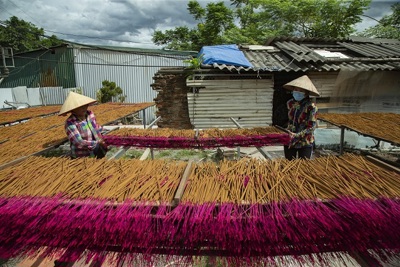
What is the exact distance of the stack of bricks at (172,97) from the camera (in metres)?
7.71

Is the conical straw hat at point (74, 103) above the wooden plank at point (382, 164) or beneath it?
above

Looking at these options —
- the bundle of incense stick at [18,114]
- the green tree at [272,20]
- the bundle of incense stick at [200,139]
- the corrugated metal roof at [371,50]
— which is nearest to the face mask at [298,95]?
the bundle of incense stick at [200,139]

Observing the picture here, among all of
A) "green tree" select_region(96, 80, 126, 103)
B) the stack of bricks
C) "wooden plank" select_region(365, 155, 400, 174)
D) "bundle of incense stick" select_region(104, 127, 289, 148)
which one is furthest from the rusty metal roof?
"green tree" select_region(96, 80, 126, 103)

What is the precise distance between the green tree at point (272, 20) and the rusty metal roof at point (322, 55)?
3.65 meters

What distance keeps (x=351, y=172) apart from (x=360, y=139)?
678 centimetres

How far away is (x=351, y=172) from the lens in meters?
1.80

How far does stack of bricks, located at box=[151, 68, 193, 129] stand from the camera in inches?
303

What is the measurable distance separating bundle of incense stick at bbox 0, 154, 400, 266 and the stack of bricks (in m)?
6.38

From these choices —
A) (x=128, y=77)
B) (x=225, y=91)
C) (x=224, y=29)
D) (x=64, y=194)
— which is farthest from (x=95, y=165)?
(x=224, y=29)

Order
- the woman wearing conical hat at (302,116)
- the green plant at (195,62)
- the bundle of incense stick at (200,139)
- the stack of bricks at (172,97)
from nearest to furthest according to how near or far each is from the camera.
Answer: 1. the woman wearing conical hat at (302,116)
2. the bundle of incense stick at (200,139)
3. the green plant at (195,62)
4. the stack of bricks at (172,97)

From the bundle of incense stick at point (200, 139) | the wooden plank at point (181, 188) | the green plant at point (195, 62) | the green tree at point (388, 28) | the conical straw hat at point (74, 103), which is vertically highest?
the green tree at point (388, 28)

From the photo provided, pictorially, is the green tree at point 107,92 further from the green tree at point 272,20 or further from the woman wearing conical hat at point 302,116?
the woman wearing conical hat at point 302,116

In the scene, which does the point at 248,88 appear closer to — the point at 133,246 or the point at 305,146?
the point at 305,146

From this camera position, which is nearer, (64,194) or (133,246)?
(133,246)
